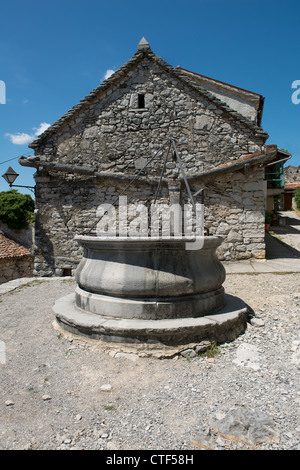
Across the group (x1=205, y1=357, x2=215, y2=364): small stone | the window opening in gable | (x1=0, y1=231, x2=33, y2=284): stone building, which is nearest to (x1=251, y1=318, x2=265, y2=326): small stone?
(x1=205, y1=357, x2=215, y2=364): small stone

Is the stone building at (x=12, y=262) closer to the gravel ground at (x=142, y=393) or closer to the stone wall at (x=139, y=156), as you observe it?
the stone wall at (x=139, y=156)

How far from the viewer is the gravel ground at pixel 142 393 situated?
6.28ft

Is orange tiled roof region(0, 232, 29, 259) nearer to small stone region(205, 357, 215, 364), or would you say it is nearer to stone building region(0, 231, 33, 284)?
stone building region(0, 231, 33, 284)

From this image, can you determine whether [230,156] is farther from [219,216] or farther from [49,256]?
[49,256]

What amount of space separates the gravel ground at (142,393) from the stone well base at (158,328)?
132 millimetres

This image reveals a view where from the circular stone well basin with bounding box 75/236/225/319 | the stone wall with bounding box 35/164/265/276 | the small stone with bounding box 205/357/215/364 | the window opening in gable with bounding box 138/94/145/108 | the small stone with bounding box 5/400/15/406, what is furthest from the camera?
the window opening in gable with bounding box 138/94/145/108

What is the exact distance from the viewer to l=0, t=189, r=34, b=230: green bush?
71.5 feet

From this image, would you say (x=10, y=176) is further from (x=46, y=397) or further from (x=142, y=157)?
(x=46, y=397)

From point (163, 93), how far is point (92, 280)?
6.88m

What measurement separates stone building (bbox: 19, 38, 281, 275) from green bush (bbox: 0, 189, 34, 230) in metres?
14.7

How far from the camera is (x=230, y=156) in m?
8.15

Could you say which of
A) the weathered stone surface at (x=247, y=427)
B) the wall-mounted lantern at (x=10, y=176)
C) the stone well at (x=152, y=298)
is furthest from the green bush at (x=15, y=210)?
the weathered stone surface at (x=247, y=427)
